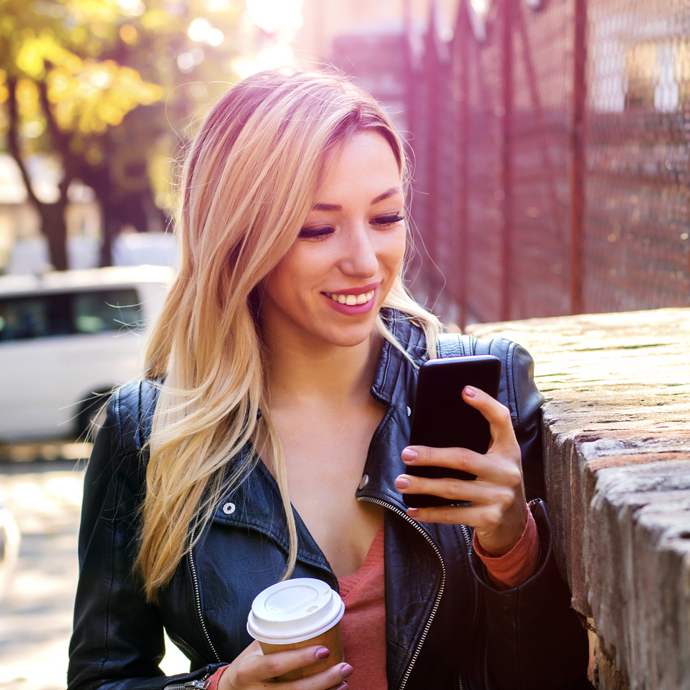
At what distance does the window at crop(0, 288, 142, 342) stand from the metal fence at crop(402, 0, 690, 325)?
456 centimetres

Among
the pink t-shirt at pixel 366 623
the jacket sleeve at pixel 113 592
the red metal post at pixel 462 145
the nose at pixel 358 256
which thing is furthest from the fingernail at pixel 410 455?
the red metal post at pixel 462 145

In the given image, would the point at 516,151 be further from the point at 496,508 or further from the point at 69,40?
the point at 69,40

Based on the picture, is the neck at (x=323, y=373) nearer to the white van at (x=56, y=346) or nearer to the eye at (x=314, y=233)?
the eye at (x=314, y=233)

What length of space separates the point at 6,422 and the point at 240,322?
27.5 feet

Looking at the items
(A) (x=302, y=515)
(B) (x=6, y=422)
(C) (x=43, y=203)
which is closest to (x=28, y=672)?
(A) (x=302, y=515)

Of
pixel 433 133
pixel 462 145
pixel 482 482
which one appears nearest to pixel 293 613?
Result: pixel 482 482

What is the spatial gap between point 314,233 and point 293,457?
1.92 ft

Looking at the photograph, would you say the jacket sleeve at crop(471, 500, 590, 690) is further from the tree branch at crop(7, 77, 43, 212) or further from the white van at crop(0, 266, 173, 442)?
the tree branch at crop(7, 77, 43, 212)

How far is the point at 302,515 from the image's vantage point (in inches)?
78.5

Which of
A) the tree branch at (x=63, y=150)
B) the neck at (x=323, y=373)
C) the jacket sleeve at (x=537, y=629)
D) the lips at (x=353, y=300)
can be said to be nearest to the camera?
the jacket sleeve at (x=537, y=629)

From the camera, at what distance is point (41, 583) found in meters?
6.22

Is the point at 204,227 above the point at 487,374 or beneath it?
above

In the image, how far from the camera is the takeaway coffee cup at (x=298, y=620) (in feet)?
4.62

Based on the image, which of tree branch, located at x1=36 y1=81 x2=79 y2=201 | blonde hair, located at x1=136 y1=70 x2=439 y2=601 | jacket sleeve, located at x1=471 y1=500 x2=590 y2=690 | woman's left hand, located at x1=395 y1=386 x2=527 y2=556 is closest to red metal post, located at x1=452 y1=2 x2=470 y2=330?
blonde hair, located at x1=136 y1=70 x2=439 y2=601
